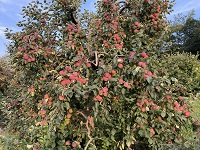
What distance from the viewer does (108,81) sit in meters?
2.06

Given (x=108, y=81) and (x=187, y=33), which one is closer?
(x=108, y=81)

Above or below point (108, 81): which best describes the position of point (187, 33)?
above

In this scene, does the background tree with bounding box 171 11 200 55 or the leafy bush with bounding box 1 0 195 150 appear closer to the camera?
the leafy bush with bounding box 1 0 195 150

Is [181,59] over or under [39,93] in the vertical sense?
over

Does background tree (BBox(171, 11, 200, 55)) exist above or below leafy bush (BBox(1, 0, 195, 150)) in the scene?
above

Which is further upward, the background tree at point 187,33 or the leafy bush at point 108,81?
the background tree at point 187,33

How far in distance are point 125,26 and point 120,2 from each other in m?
0.45

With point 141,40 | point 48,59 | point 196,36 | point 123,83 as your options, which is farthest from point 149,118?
point 196,36

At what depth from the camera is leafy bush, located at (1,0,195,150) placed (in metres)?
2.15

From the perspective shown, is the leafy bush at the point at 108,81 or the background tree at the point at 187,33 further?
the background tree at the point at 187,33

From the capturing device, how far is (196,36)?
19.2 m

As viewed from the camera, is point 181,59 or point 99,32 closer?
point 99,32

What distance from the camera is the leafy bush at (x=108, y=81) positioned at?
2.15 meters

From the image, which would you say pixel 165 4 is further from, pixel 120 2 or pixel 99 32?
pixel 99 32
